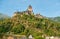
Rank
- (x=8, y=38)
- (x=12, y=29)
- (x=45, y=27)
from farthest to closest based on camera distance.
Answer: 1. (x=45, y=27)
2. (x=12, y=29)
3. (x=8, y=38)

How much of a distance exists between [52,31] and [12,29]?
765 inches

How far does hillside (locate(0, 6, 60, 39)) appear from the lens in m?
120

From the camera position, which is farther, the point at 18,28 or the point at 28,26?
the point at 28,26

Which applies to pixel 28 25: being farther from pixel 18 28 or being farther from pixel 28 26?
pixel 18 28

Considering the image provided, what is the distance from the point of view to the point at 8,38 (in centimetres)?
6869

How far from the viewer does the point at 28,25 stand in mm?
125938

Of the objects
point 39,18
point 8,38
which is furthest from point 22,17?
point 8,38

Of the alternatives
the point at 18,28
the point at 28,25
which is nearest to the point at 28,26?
the point at 28,25

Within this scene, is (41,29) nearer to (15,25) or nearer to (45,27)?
(45,27)

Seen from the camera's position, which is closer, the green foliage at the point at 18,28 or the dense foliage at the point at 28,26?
the green foliage at the point at 18,28

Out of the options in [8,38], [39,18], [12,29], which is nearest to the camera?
[8,38]

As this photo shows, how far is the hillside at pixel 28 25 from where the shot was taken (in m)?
120

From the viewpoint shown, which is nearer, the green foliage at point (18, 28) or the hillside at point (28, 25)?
the green foliage at point (18, 28)

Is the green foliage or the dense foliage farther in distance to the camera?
the dense foliage
